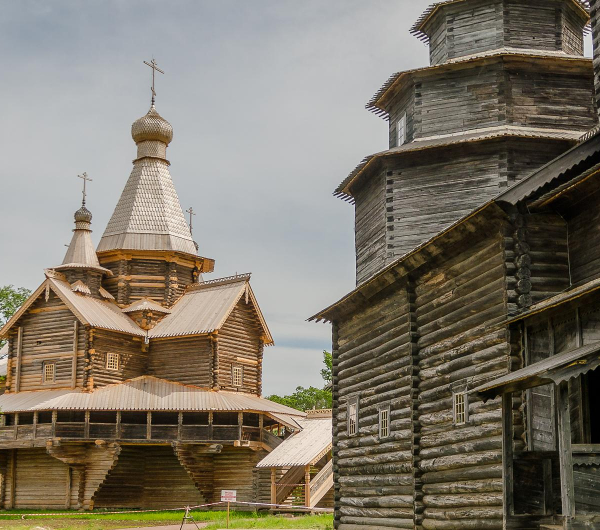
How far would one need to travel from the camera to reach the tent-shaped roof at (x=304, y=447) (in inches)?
1444

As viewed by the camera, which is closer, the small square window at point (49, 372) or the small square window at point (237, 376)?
the small square window at point (49, 372)

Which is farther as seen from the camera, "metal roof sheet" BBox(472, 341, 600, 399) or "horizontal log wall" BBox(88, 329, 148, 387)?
"horizontal log wall" BBox(88, 329, 148, 387)

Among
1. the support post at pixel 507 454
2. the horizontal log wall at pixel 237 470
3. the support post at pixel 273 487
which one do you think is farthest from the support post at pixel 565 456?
the horizontal log wall at pixel 237 470

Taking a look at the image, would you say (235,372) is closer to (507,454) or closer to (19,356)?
(19,356)

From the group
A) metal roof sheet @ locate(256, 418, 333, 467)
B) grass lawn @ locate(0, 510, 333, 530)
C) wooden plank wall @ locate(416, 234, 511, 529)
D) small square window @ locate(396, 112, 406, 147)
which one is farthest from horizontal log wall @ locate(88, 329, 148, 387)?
wooden plank wall @ locate(416, 234, 511, 529)

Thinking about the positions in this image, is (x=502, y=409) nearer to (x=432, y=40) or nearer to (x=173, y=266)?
(x=432, y=40)

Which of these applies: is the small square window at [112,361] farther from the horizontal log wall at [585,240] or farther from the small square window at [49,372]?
the horizontal log wall at [585,240]

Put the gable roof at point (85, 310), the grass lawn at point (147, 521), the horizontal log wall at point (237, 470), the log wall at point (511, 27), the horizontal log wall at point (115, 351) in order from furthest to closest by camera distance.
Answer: the gable roof at point (85, 310) → the horizontal log wall at point (115, 351) → the horizontal log wall at point (237, 470) → the grass lawn at point (147, 521) → the log wall at point (511, 27)

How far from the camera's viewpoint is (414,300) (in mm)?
21078

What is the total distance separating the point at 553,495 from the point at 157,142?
3985 cm

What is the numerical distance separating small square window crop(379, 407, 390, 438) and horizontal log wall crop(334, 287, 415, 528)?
5.9 inches

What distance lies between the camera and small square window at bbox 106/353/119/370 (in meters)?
43.3

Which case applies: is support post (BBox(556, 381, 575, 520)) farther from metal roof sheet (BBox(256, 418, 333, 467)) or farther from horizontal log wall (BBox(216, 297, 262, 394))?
horizontal log wall (BBox(216, 297, 262, 394))

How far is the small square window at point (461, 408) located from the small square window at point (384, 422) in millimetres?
4031
